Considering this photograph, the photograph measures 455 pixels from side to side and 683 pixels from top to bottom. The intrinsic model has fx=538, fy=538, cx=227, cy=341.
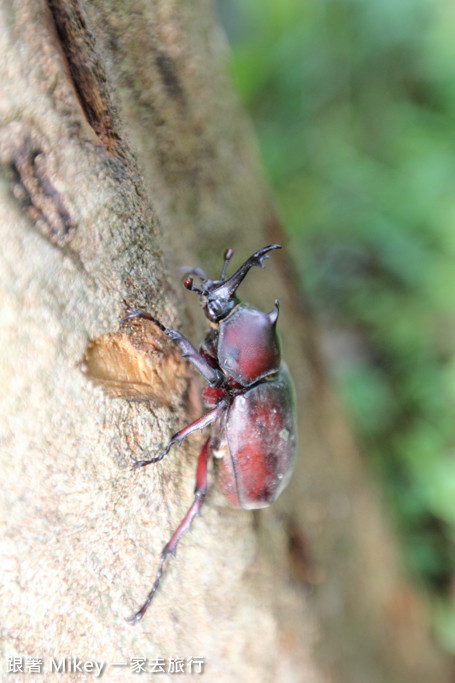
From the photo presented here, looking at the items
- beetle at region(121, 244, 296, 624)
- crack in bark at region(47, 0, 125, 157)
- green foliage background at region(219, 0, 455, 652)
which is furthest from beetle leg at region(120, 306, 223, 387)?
green foliage background at region(219, 0, 455, 652)

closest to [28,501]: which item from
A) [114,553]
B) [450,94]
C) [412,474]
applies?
[114,553]

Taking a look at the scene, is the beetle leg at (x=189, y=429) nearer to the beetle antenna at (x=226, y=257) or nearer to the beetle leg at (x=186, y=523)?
the beetle leg at (x=186, y=523)

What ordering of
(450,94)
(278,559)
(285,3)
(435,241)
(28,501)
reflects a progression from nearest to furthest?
(28,501) < (278,559) < (435,241) < (450,94) < (285,3)

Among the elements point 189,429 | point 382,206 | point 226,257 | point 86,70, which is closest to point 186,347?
point 189,429

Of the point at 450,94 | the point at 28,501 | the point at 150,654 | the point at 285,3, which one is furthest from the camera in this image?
the point at 285,3

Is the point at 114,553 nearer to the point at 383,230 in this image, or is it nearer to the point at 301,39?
the point at 383,230

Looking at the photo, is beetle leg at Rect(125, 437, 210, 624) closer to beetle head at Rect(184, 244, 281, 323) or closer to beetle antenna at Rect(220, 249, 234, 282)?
beetle head at Rect(184, 244, 281, 323)

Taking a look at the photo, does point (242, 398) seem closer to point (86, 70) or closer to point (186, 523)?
point (186, 523)
